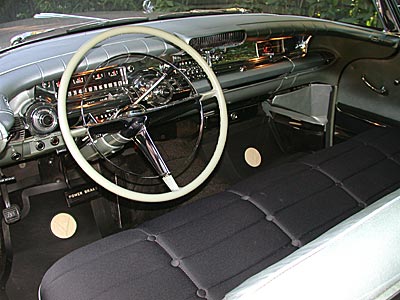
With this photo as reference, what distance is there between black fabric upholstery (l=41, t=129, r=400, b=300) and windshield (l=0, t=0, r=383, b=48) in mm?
744

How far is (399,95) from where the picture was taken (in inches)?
90.5

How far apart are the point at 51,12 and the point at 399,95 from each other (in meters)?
1.67

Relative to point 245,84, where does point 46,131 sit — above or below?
above

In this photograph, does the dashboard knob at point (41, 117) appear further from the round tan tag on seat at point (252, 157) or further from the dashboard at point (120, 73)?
the round tan tag on seat at point (252, 157)

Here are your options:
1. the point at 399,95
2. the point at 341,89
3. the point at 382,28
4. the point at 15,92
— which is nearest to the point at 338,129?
the point at 341,89

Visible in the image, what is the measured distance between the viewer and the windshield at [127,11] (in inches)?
60.6

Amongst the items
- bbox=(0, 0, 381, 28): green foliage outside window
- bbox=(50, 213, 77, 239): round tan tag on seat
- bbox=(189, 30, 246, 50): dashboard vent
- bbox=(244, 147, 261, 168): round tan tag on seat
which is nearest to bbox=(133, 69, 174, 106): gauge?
bbox=(189, 30, 246, 50): dashboard vent

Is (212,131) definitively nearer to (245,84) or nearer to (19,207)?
(245,84)

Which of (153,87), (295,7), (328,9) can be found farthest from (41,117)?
(328,9)

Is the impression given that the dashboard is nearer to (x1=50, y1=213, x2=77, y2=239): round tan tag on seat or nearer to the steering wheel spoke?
the steering wheel spoke

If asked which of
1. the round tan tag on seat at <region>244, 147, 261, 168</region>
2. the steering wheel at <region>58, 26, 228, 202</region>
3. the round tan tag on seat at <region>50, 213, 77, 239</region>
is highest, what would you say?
the steering wheel at <region>58, 26, 228, 202</region>

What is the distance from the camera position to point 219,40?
1800 mm

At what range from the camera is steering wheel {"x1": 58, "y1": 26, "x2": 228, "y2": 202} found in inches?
50.6

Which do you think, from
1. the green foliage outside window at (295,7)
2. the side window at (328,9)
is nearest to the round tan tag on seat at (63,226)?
the green foliage outside window at (295,7)
